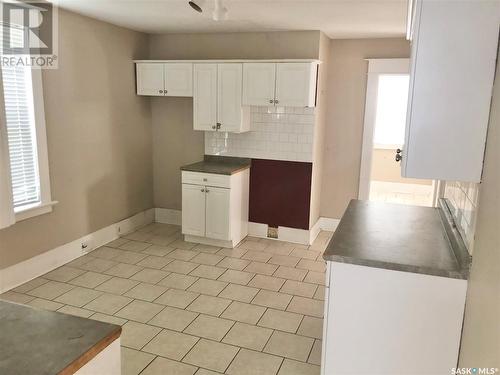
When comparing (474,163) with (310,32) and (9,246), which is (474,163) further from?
(9,246)

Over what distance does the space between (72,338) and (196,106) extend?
375 centimetres

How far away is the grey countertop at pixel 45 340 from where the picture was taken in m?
1.19

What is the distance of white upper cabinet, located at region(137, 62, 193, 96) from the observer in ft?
15.8

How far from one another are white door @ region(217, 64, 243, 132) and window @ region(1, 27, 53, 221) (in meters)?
1.80

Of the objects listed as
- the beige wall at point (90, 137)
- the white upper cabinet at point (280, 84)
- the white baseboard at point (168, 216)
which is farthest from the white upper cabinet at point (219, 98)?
the white baseboard at point (168, 216)

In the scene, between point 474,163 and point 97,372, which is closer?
point 97,372

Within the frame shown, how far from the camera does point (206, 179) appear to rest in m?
4.69

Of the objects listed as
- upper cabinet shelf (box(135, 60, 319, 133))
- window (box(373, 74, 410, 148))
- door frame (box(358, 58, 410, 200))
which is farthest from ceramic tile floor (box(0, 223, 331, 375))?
window (box(373, 74, 410, 148))

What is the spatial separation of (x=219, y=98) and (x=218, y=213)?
1280mm

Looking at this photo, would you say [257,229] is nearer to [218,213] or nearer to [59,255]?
[218,213]

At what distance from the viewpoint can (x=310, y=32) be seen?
4.54 meters

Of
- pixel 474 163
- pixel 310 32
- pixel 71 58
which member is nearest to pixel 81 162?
pixel 71 58

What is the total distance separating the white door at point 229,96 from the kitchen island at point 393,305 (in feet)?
8.62

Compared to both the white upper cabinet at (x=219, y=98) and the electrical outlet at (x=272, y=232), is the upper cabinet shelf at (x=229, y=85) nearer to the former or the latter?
the white upper cabinet at (x=219, y=98)
